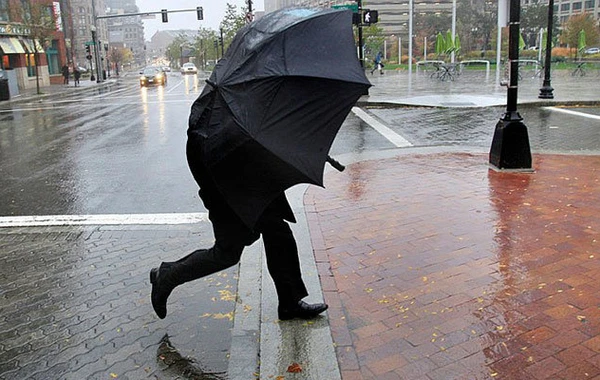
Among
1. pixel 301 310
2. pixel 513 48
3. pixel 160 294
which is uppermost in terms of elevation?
pixel 513 48

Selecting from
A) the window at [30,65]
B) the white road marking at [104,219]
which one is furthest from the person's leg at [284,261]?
the window at [30,65]

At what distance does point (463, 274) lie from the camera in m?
4.71

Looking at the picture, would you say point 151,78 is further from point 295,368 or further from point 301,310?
point 295,368

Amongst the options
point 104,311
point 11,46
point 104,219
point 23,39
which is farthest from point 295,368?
Answer: point 23,39

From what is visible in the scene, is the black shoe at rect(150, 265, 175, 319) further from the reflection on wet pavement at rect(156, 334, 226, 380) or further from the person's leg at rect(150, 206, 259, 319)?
the reflection on wet pavement at rect(156, 334, 226, 380)

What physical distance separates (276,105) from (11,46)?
142 ft

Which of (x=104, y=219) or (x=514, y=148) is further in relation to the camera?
(x=514, y=148)

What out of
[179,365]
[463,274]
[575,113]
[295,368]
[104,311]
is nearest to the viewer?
[295,368]

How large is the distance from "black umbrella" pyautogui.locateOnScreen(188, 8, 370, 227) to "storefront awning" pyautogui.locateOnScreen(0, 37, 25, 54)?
136 feet

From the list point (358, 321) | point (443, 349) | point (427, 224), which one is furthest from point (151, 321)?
point (427, 224)

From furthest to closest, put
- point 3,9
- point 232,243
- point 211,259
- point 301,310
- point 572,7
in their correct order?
1. point 572,7
2. point 3,9
3. point 301,310
4. point 211,259
5. point 232,243

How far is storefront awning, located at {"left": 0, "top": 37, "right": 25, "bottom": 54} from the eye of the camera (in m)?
39.5

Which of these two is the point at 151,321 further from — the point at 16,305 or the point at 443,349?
the point at 443,349

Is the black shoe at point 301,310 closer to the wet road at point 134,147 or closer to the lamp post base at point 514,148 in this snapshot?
the wet road at point 134,147
